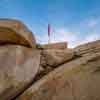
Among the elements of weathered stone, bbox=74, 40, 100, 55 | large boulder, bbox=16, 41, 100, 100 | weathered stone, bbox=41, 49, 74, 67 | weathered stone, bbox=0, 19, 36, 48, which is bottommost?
large boulder, bbox=16, 41, 100, 100

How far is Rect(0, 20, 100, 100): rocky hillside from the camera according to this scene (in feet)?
17.6

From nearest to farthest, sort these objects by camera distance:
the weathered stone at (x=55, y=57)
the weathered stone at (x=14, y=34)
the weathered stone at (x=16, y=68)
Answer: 1. the weathered stone at (x=16, y=68)
2. the weathered stone at (x=55, y=57)
3. the weathered stone at (x=14, y=34)

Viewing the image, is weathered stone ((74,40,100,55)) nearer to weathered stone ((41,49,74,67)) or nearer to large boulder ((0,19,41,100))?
weathered stone ((41,49,74,67))

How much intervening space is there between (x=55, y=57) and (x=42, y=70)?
616 mm

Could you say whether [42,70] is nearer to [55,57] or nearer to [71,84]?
[55,57]

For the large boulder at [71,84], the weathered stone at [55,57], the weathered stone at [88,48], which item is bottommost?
the large boulder at [71,84]

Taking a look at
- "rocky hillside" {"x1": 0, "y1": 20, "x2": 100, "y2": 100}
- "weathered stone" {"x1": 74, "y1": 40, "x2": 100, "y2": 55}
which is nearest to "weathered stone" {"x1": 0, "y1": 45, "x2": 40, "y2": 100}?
"rocky hillside" {"x1": 0, "y1": 20, "x2": 100, "y2": 100}

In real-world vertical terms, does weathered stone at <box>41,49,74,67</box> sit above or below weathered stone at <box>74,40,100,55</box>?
below

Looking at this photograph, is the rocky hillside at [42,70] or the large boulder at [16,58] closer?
the rocky hillside at [42,70]

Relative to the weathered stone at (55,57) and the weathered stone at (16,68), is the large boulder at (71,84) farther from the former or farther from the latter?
the weathered stone at (55,57)

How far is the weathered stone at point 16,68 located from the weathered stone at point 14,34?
0.97 feet

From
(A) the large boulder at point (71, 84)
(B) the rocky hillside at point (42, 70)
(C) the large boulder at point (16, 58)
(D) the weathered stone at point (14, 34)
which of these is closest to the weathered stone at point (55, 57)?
(B) the rocky hillside at point (42, 70)

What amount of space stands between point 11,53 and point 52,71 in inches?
54.0

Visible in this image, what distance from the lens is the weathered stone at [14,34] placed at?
6772mm
